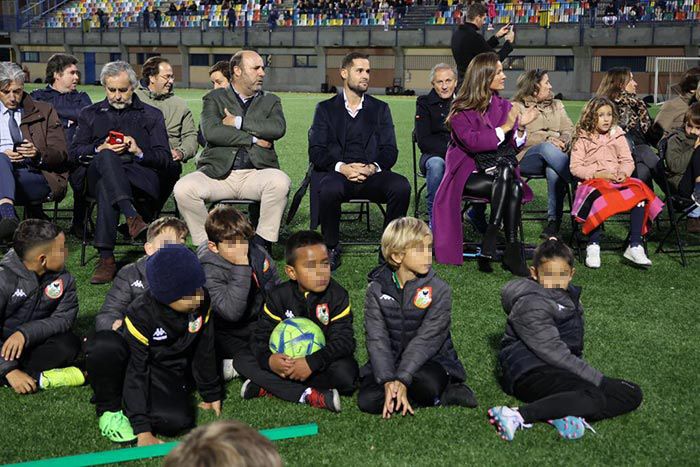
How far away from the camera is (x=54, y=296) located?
5.02 m

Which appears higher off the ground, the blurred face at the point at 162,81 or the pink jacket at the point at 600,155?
the blurred face at the point at 162,81

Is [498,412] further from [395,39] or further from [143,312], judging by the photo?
[395,39]

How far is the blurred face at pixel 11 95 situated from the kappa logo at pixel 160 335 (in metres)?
4.26

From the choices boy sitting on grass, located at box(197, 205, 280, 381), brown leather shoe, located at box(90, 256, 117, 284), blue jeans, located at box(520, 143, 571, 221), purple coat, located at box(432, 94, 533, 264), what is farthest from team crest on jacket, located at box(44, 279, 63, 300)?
blue jeans, located at box(520, 143, 571, 221)

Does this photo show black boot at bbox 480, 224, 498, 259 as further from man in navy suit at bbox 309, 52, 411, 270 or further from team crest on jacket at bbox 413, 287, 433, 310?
team crest on jacket at bbox 413, 287, 433, 310

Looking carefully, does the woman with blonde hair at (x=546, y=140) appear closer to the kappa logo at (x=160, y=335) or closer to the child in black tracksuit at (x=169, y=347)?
the child in black tracksuit at (x=169, y=347)

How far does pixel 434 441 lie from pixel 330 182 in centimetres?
377

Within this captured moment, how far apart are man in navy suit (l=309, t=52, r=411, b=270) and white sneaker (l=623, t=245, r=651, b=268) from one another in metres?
2.01

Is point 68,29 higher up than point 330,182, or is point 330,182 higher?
point 68,29

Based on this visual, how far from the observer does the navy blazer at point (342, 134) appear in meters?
7.99

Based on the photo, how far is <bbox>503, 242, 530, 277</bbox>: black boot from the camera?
733 cm

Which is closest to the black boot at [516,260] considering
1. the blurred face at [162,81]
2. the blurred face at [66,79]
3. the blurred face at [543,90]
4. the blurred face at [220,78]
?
the blurred face at [543,90]

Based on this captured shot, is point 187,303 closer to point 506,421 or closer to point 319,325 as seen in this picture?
point 319,325

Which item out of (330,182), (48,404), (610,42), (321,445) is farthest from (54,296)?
(610,42)
